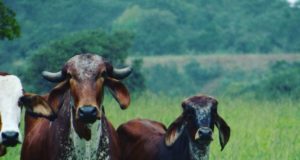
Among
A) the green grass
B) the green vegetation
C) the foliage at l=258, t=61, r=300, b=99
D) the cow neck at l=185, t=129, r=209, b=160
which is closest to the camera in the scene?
the cow neck at l=185, t=129, r=209, b=160

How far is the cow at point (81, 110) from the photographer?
337 inches

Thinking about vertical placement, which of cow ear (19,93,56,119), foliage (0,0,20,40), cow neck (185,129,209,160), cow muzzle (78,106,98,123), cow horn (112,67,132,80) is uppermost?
cow horn (112,67,132,80)

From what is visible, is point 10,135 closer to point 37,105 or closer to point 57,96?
point 37,105

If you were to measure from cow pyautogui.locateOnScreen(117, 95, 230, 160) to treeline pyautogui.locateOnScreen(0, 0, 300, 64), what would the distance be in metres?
35.5

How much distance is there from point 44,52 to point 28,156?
18.6 m

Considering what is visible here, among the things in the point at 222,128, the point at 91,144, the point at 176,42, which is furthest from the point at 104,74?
the point at 176,42

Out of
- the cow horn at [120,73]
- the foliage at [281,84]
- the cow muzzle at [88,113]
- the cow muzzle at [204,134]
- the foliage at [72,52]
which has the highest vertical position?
Result: the cow horn at [120,73]

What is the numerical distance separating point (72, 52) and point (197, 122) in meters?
17.5

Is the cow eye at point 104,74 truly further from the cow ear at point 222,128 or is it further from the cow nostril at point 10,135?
the cow ear at point 222,128

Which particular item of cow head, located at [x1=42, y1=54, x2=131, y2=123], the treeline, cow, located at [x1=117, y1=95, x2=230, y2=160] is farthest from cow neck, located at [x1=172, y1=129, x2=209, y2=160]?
the treeline

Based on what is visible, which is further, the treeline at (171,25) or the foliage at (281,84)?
the treeline at (171,25)

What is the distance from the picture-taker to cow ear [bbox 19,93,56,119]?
9172 millimetres

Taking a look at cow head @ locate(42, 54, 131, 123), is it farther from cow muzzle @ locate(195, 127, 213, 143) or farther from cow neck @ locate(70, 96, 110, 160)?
cow muzzle @ locate(195, 127, 213, 143)

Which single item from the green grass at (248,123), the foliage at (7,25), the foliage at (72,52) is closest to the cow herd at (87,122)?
the green grass at (248,123)
